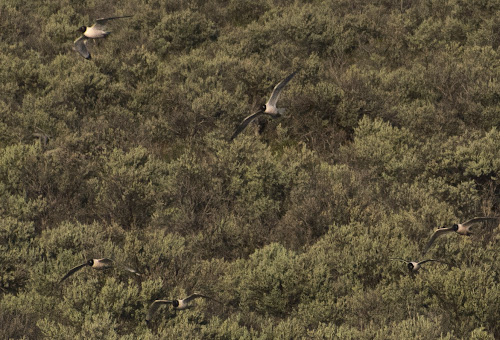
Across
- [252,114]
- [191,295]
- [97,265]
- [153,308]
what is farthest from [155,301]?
[252,114]

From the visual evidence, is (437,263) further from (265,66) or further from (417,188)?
(265,66)

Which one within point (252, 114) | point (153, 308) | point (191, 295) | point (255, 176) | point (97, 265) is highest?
point (252, 114)

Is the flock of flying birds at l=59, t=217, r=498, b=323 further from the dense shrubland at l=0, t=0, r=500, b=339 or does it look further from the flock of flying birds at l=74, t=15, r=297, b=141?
the flock of flying birds at l=74, t=15, r=297, b=141

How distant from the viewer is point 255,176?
17391 millimetres

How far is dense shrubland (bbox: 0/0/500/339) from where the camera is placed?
1186 centimetres

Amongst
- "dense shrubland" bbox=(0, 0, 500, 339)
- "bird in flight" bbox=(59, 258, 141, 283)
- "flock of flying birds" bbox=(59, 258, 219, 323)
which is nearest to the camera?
"flock of flying birds" bbox=(59, 258, 219, 323)

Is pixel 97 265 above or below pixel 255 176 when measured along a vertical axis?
above

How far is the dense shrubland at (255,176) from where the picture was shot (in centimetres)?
1186

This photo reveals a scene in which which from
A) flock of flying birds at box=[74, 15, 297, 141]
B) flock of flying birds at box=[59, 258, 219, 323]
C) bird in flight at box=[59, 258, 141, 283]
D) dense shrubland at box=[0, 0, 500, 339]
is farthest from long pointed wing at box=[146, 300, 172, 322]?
flock of flying birds at box=[74, 15, 297, 141]

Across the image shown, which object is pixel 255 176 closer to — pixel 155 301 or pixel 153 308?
pixel 153 308

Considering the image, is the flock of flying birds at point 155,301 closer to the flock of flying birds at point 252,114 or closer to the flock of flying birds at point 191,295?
the flock of flying birds at point 191,295

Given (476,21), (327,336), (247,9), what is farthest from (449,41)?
(327,336)

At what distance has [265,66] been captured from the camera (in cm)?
2397

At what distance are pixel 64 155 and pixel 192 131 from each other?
4.65 meters
